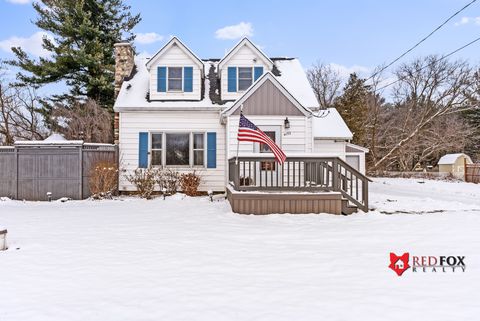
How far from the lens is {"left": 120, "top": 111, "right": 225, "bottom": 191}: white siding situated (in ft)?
40.7

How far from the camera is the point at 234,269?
4324mm

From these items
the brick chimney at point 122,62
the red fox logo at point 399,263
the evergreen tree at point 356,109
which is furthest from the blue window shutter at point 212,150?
the evergreen tree at point 356,109

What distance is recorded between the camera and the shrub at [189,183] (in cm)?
1165

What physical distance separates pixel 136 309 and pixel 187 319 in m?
0.54

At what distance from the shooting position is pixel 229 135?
35.7 ft

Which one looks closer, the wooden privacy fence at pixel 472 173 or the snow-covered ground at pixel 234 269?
the snow-covered ground at pixel 234 269

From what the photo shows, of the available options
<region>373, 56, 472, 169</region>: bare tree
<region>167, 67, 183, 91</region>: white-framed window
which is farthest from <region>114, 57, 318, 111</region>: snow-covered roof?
<region>373, 56, 472, 169</region>: bare tree

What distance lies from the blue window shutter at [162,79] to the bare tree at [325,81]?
23.9 metres

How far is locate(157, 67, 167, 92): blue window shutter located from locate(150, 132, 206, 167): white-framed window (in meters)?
1.73

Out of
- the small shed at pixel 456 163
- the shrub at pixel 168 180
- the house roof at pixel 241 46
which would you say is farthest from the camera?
the small shed at pixel 456 163

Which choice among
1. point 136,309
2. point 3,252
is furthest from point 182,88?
point 136,309

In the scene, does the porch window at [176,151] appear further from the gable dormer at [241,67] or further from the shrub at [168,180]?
the gable dormer at [241,67]

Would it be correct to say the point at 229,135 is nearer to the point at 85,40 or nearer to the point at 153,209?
the point at 153,209

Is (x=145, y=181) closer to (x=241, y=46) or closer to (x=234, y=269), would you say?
(x=241, y=46)
